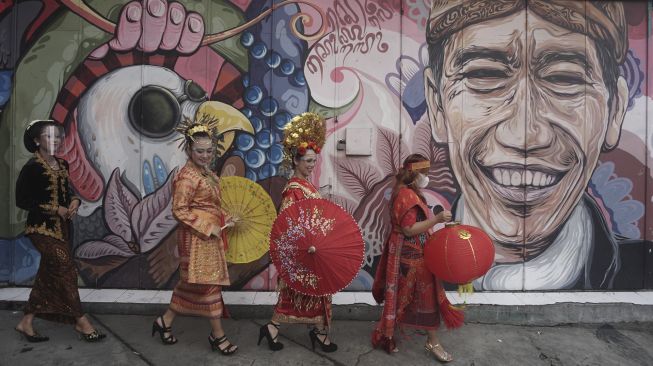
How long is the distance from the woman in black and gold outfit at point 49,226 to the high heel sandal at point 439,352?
294 centimetres

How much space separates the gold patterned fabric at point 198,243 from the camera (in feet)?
10.4

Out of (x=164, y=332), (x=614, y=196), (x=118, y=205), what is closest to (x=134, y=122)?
(x=118, y=205)

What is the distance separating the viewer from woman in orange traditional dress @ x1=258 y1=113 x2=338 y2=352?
3291 mm

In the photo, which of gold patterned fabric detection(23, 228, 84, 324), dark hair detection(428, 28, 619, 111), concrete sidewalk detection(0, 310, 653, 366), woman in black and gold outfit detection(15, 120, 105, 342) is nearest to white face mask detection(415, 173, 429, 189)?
concrete sidewalk detection(0, 310, 653, 366)

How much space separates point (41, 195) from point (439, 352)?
12.0ft

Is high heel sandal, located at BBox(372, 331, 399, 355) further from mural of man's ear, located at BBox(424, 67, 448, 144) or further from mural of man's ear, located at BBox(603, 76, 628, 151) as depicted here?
mural of man's ear, located at BBox(603, 76, 628, 151)

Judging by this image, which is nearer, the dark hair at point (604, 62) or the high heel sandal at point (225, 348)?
the high heel sandal at point (225, 348)

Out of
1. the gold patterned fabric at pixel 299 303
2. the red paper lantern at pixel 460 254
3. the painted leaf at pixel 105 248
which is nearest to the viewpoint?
the red paper lantern at pixel 460 254

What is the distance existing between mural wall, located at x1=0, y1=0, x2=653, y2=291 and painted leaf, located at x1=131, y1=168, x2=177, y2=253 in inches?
0.7

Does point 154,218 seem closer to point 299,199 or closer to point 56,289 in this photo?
point 56,289

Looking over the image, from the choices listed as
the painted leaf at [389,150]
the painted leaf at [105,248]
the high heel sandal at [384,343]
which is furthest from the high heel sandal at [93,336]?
the painted leaf at [389,150]

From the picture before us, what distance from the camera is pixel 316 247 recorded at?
9.60 feet

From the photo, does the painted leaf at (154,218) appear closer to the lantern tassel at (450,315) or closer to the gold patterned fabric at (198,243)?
the gold patterned fabric at (198,243)

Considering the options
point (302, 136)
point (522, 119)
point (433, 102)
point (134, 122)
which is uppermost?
point (433, 102)
